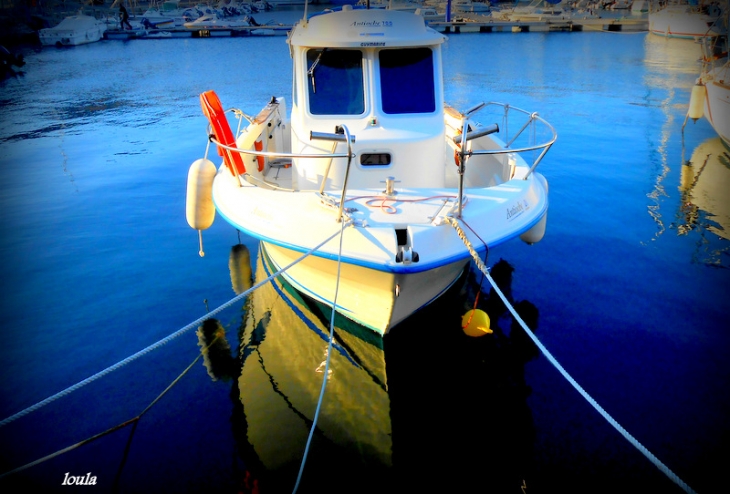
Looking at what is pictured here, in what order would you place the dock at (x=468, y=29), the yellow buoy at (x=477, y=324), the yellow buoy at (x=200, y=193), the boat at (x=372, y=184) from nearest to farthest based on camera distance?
the boat at (x=372, y=184), the yellow buoy at (x=477, y=324), the yellow buoy at (x=200, y=193), the dock at (x=468, y=29)

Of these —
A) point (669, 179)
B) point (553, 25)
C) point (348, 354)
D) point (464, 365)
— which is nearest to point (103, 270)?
point (348, 354)

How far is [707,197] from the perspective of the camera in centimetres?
1050

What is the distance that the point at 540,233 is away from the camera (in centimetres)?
687

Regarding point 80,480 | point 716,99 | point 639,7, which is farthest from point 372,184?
point 639,7

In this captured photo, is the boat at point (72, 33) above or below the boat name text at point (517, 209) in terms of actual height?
above

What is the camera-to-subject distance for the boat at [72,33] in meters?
40.5

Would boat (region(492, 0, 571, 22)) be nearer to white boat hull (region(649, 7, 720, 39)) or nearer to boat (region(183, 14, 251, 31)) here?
white boat hull (region(649, 7, 720, 39))

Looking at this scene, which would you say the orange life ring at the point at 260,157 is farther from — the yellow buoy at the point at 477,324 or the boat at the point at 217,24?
the boat at the point at 217,24

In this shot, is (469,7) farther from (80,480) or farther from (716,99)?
(80,480)

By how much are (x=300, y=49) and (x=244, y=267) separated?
3.45 metres

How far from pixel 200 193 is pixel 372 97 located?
2775 millimetres

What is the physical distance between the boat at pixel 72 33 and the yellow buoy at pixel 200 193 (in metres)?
42.0

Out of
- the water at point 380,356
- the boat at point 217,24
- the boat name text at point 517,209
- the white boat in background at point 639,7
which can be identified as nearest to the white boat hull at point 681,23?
the white boat in background at point 639,7

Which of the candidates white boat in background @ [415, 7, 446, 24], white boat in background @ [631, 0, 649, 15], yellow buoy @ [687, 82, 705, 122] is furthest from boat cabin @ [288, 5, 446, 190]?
white boat in background @ [631, 0, 649, 15]
